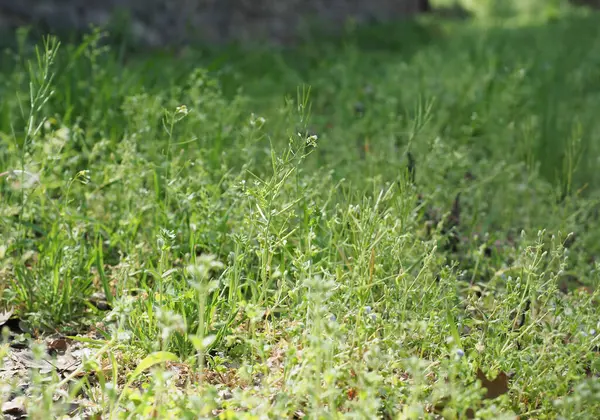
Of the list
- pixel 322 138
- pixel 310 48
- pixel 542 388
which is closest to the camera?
pixel 542 388

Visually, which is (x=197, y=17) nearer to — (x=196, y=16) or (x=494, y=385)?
(x=196, y=16)

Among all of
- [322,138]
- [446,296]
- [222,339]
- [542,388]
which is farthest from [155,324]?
[322,138]

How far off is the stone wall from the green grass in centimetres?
228

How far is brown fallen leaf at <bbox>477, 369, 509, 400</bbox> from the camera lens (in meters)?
2.02

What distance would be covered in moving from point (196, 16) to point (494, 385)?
6529 mm

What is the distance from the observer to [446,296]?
7.07 feet

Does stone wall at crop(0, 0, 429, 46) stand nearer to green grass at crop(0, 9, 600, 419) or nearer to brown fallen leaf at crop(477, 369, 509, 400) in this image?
green grass at crop(0, 9, 600, 419)

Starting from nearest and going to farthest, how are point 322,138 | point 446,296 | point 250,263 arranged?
point 446,296 → point 250,263 → point 322,138

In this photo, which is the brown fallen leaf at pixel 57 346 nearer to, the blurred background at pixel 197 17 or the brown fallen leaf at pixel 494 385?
the brown fallen leaf at pixel 494 385

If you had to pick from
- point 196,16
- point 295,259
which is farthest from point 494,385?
point 196,16

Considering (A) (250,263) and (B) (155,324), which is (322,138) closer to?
(A) (250,263)

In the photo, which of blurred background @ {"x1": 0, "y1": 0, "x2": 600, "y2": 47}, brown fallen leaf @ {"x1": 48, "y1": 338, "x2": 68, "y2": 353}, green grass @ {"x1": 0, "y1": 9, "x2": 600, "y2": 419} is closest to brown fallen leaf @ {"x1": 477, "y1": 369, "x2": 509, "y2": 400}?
green grass @ {"x1": 0, "y1": 9, "x2": 600, "y2": 419}

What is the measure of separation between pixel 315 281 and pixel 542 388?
2.33 feet

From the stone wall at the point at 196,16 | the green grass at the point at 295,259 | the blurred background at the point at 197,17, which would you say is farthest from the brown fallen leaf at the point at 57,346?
the stone wall at the point at 196,16
